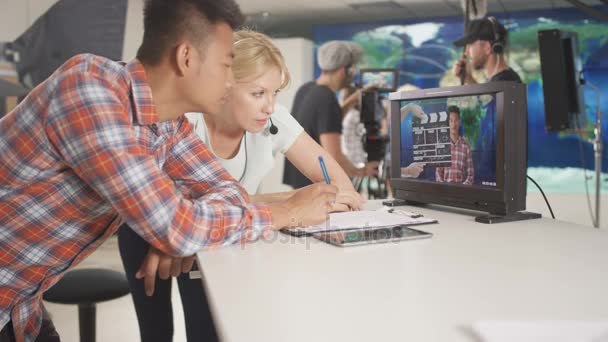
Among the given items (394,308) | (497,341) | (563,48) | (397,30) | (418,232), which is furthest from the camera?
(397,30)

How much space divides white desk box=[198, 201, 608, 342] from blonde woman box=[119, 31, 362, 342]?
0.42 m

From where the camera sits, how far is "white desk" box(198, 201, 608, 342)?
0.67 meters

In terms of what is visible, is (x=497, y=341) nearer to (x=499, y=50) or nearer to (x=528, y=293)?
(x=528, y=293)

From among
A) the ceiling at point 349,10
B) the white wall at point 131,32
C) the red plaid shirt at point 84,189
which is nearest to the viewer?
the red plaid shirt at point 84,189

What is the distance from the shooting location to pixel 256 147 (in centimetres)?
166

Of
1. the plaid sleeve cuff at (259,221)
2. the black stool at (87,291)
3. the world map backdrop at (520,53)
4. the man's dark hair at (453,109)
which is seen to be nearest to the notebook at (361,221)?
the plaid sleeve cuff at (259,221)

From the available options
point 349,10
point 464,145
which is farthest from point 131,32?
point 464,145

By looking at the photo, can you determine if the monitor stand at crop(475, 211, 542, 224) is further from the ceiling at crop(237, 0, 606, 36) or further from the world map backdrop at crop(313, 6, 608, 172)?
the ceiling at crop(237, 0, 606, 36)

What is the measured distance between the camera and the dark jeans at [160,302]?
1477mm

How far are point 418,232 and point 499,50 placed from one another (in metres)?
1.97

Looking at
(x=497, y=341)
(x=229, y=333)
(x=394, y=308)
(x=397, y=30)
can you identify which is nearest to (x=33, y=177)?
(x=229, y=333)

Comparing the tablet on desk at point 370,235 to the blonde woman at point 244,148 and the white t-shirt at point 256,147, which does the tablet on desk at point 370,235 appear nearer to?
the blonde woman at point 244,148

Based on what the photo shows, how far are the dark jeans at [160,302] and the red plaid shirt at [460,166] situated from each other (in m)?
0.69

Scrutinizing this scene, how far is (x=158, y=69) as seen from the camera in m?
A: 1.09
